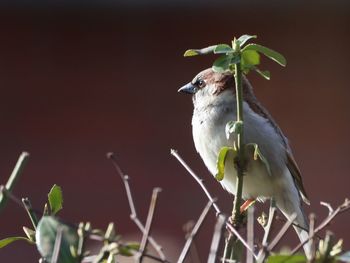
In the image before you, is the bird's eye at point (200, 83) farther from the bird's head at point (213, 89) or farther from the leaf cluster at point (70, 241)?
the leaf cluster at point (70, 241)

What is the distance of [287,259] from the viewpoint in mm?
863

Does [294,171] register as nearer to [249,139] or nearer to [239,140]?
[249,139]

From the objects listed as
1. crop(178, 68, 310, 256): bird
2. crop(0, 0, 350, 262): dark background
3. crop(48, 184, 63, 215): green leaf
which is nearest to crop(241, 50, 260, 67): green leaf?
→ crop(48, 184, 63, 215): green leaf

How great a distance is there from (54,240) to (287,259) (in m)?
0.24

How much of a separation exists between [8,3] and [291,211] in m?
2.43

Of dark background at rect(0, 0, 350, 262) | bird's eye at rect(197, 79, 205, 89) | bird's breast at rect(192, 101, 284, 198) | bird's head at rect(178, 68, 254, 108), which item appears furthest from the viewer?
dark background at rect(0, 0, 350, 262)

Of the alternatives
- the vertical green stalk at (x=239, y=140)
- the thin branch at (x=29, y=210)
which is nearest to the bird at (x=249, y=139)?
the vertical green stalk at (x=239, y=140)

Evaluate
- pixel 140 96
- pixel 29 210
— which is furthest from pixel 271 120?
pixel 140 96

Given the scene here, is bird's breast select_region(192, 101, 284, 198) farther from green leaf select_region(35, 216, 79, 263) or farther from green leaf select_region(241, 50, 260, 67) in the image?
green leaf select_region(35, 216, 79, 263)

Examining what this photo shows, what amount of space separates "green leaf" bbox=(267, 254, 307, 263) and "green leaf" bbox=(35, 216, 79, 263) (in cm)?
20

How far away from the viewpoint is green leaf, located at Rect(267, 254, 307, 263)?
2.83ft

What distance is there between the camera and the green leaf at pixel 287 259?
862 mm

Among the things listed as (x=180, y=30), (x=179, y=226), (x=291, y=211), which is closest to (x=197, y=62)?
(x=180, y=30)

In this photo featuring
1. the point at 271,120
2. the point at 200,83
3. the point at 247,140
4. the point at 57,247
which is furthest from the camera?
the point at 200,83
